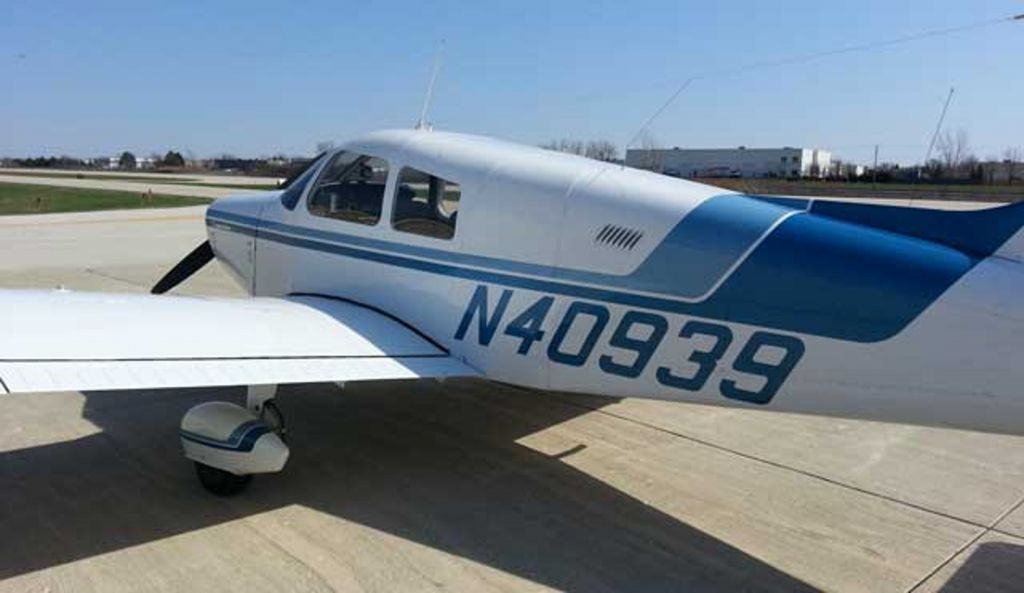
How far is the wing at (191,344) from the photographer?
379cm

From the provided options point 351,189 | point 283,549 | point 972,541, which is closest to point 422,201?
point 351,189

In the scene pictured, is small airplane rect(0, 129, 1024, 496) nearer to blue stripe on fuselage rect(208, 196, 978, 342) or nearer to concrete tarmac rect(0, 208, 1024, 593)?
blue stripe on fuselage rect(208, 196, 978, 342)

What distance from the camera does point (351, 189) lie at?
19.5 feet

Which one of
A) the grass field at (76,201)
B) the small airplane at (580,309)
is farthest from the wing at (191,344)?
the grass field at (76,201)

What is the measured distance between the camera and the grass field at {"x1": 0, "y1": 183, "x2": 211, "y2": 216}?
2915cm

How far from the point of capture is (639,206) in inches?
173

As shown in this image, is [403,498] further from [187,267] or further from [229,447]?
[187,267]

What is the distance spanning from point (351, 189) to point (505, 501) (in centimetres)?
268

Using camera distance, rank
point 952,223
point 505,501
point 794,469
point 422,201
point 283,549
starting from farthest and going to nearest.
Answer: point 422,201 < point 794,469 < point 505,501 < point 283,549 < point 952,223

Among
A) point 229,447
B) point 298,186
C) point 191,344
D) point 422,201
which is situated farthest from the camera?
point 298,186

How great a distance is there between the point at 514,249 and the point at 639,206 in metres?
0.83

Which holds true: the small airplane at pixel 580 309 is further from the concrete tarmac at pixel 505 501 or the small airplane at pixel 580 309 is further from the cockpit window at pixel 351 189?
the concrete tarmac at pixel 505 501

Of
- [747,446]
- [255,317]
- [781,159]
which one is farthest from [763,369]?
[781,159]

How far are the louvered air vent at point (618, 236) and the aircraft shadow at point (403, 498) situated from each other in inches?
60.0
